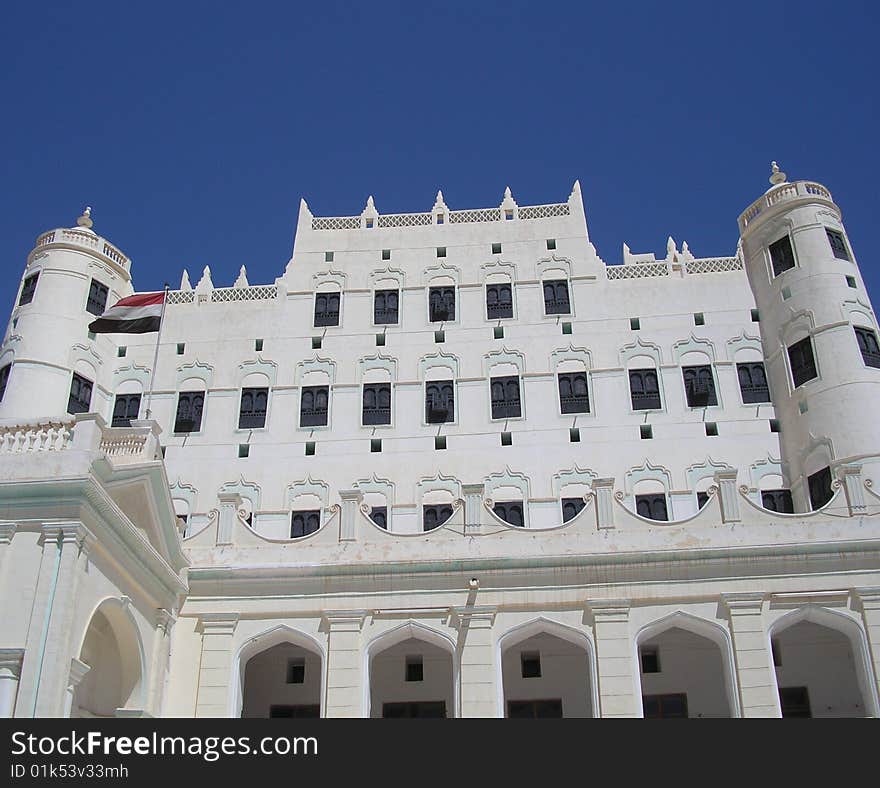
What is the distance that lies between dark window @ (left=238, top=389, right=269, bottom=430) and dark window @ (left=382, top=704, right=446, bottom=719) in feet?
35.3

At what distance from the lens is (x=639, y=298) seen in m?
34.5

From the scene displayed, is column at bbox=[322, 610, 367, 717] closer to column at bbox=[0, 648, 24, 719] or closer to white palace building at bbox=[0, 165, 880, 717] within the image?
white palace building at bbox=[0, 165, 880, 717]

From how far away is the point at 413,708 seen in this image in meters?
26.2

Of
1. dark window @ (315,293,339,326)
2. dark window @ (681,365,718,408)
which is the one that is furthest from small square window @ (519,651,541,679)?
dark window @ (315,293,339,326)

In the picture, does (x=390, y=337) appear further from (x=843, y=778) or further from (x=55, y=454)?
(x=843, y=778)

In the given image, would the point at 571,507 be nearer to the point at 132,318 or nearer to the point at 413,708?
the point at 413,708

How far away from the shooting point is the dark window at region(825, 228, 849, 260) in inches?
1304

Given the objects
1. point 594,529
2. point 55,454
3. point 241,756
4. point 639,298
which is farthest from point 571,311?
point 241,756

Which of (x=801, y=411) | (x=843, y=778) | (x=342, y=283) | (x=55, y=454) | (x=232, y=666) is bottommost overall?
(x=843, y=778)

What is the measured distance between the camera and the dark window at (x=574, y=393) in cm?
3222

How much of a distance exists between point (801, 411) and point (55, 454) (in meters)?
21.8

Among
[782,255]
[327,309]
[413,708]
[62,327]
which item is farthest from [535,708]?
[62,327]

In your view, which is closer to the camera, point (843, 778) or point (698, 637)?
point (843, 778)

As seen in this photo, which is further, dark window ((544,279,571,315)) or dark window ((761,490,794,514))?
dark window ((544,279,571,315))
